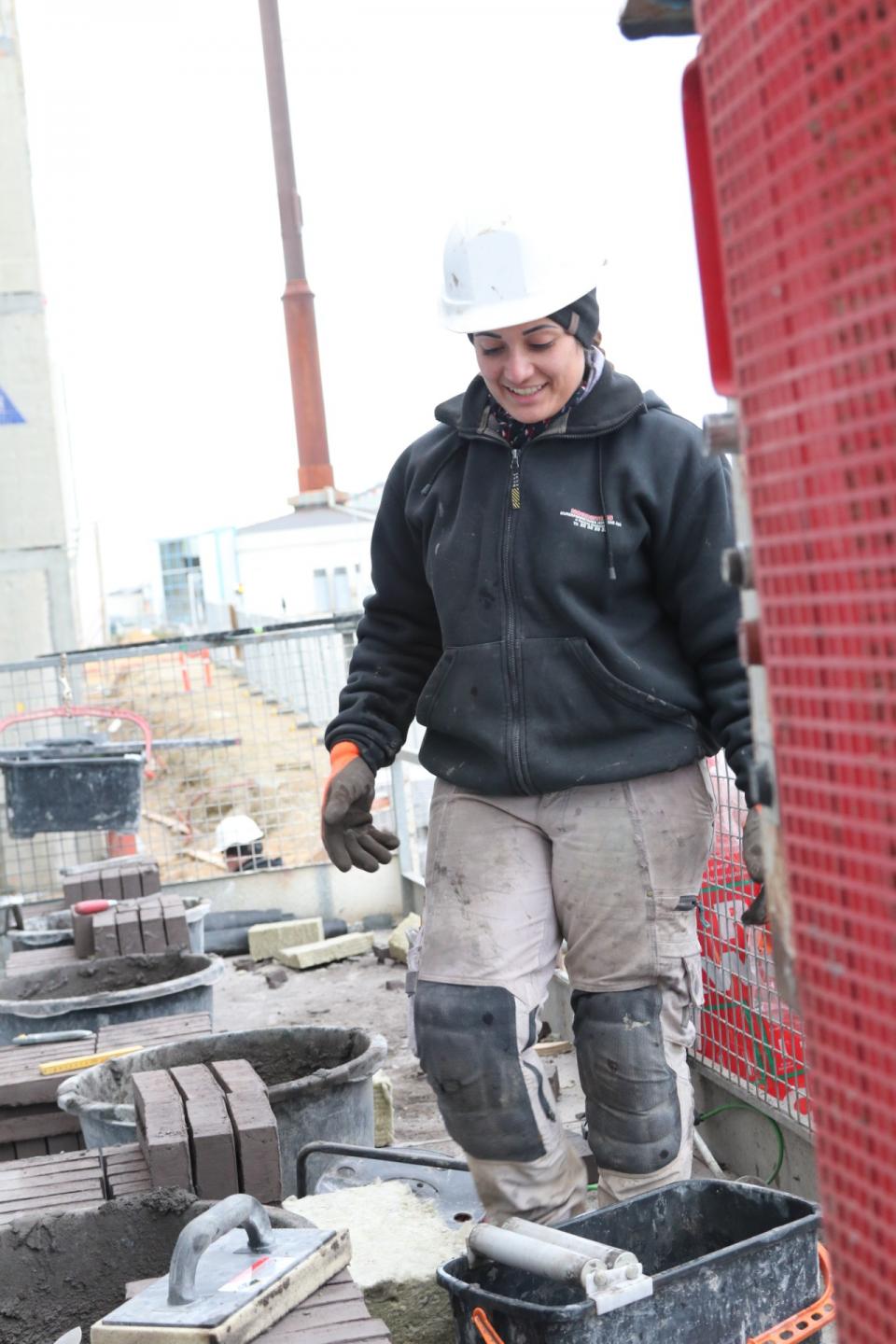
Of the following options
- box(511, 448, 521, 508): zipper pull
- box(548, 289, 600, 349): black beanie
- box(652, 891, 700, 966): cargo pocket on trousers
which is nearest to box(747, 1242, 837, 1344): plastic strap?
box(652, 891, 700, 966): cargo pocket on trousers

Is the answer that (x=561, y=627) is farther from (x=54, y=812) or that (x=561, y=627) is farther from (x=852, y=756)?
(x=54, y=812)

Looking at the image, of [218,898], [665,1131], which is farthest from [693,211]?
[218,898]

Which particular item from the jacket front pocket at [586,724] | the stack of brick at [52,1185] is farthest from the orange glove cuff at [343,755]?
the stack of brick at [52,1185]

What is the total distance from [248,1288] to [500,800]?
1085 millimetres

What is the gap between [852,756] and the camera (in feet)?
3.43

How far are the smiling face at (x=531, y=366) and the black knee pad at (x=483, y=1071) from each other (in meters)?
1.15

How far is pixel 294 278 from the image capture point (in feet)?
101

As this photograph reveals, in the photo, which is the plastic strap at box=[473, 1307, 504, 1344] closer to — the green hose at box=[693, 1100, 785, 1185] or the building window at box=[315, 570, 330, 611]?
the green hose at box=[693, 1100, 785, 1185]

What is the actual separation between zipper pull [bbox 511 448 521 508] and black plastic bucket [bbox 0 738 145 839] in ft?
13.7

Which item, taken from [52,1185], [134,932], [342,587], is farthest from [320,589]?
[52,1185]

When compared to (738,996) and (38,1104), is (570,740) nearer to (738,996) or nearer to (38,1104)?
(738,996)

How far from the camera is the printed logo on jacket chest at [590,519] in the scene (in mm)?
2885

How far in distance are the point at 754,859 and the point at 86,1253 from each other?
59.0 inches

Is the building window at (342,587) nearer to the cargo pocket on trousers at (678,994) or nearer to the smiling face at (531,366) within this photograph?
the smiling face at (531,366)
